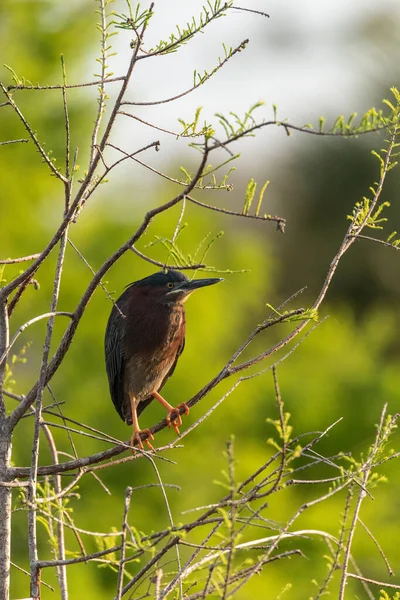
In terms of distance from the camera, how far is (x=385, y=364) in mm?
9320

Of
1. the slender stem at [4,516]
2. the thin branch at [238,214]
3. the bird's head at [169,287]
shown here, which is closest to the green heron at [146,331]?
the bird's head at [169,287]

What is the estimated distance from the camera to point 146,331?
2.93 m

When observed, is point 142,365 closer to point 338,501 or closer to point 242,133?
point 242,133

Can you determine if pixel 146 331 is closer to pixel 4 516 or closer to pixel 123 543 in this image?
pixel 4 516

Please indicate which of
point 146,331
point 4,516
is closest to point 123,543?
point 4,516

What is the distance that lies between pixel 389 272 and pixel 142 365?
13714 millimetres

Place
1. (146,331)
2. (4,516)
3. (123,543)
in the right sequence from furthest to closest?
(146,331), (4,516), (123,543)

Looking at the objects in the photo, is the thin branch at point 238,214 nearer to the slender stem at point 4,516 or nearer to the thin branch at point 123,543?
the thin branch at point 123,543

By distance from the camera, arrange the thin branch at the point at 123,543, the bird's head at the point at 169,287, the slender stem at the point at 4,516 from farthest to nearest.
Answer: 1. the bird's head at the point at 169,287
2. the slender stem at the point at 4,516
3. the thin branch at the point at 123,543

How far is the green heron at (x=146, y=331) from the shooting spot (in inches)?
115

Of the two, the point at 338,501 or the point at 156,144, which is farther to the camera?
the point at 338,501

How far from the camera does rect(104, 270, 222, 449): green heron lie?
2918 millimetres

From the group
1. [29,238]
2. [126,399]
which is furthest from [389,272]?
[126,399]

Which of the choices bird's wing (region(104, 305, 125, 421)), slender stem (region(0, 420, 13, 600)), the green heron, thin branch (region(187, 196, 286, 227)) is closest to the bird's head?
the green heron
